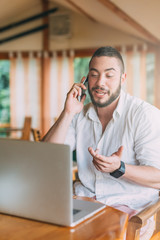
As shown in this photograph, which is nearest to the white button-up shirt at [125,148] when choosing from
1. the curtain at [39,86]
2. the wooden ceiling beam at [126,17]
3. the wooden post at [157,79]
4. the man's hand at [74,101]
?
the man's hand at [74,101]

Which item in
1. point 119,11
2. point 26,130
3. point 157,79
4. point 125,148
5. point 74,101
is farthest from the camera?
point 157,79

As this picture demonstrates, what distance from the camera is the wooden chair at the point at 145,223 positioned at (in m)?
0.99

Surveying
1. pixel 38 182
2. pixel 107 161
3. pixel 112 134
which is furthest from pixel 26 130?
pixel 38 182

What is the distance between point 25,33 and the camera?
6.09 m

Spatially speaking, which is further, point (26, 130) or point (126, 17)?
point (26, 130)

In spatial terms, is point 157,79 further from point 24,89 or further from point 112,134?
point 112,134

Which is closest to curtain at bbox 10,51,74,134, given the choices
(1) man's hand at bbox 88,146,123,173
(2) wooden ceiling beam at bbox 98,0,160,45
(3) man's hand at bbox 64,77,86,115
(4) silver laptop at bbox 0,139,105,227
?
(2) wooden ceiling beam at bbox 98,0,160,45

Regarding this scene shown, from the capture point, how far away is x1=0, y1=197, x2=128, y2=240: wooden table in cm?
89

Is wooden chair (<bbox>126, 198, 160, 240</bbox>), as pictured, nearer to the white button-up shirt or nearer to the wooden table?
the wooden table

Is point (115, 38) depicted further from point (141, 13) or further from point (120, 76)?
point (120, 76)

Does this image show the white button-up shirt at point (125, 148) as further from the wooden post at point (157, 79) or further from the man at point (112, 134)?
the wooden post at point (157, 79)

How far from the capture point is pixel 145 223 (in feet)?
3.34

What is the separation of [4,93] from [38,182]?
5641 mm

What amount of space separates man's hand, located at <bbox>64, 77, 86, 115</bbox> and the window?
16.1 feet
